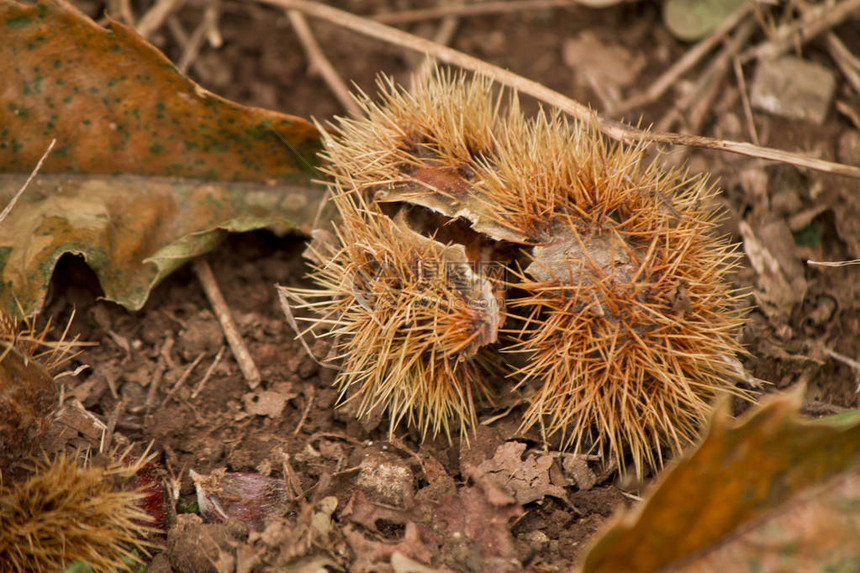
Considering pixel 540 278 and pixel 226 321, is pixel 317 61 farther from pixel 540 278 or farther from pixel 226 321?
pixel 540 278

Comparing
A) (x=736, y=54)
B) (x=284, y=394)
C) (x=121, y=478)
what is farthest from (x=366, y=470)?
(x=736, y=54)

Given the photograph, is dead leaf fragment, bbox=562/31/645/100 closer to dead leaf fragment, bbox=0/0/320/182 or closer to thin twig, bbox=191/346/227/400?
dead leaf fragment, bbox=0/0/320/182

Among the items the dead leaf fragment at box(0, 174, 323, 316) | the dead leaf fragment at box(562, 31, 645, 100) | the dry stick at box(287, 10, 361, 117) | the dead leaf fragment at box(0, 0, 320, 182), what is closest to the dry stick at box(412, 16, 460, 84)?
the dry stick at box(287, 10, 361, 117)

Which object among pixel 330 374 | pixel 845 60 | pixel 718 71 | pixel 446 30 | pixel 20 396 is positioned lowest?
pixel 330 374

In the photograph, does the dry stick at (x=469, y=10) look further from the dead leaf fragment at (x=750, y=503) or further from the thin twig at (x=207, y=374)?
the dead leaf fragment at (x=750, y=503)

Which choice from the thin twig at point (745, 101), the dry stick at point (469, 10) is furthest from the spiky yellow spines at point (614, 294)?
the dry stick at point (469, 10)

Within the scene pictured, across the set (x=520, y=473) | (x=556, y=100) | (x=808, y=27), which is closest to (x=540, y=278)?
(x=520, y=473)
